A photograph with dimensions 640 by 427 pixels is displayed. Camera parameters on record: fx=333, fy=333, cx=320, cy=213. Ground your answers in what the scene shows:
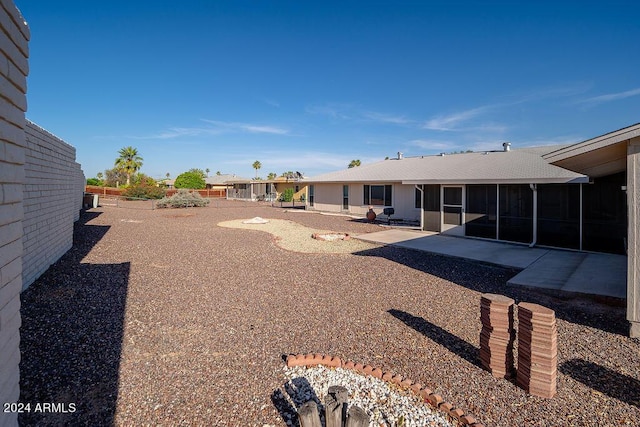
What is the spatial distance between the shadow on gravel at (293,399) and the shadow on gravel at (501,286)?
461 cm

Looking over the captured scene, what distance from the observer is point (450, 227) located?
14.2 meters

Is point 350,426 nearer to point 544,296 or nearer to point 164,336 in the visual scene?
point 164,336

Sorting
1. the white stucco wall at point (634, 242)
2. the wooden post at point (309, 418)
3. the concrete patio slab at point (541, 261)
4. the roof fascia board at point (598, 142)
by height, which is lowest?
the concrete patio slab at point (541, 261)

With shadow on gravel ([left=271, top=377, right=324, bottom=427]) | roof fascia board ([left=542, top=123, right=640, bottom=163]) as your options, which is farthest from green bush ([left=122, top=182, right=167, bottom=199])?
roof fascia board ([left=542, top=123, right=640, bottom=163])

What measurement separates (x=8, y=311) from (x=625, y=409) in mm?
5359

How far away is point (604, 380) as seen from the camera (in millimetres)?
3754

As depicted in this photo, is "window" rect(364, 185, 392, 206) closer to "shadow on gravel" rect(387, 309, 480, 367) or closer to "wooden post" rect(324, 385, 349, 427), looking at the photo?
"shadow on gravel" rect(387, 309, 480, 367)

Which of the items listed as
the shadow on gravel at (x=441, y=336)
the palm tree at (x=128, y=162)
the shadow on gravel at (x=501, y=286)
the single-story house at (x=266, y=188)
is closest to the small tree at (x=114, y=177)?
the palm tree at (x=128, y=162)

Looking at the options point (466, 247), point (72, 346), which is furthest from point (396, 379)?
point (466, 247)

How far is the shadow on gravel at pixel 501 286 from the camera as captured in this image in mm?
5449

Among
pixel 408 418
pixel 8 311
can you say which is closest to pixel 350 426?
pixel 408 418

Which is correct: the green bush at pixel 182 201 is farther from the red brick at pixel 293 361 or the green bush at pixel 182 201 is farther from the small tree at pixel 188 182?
the red brick at pixel 293 361

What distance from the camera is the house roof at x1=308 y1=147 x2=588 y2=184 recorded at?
11.6 meters

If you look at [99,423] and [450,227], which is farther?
[450,227]
